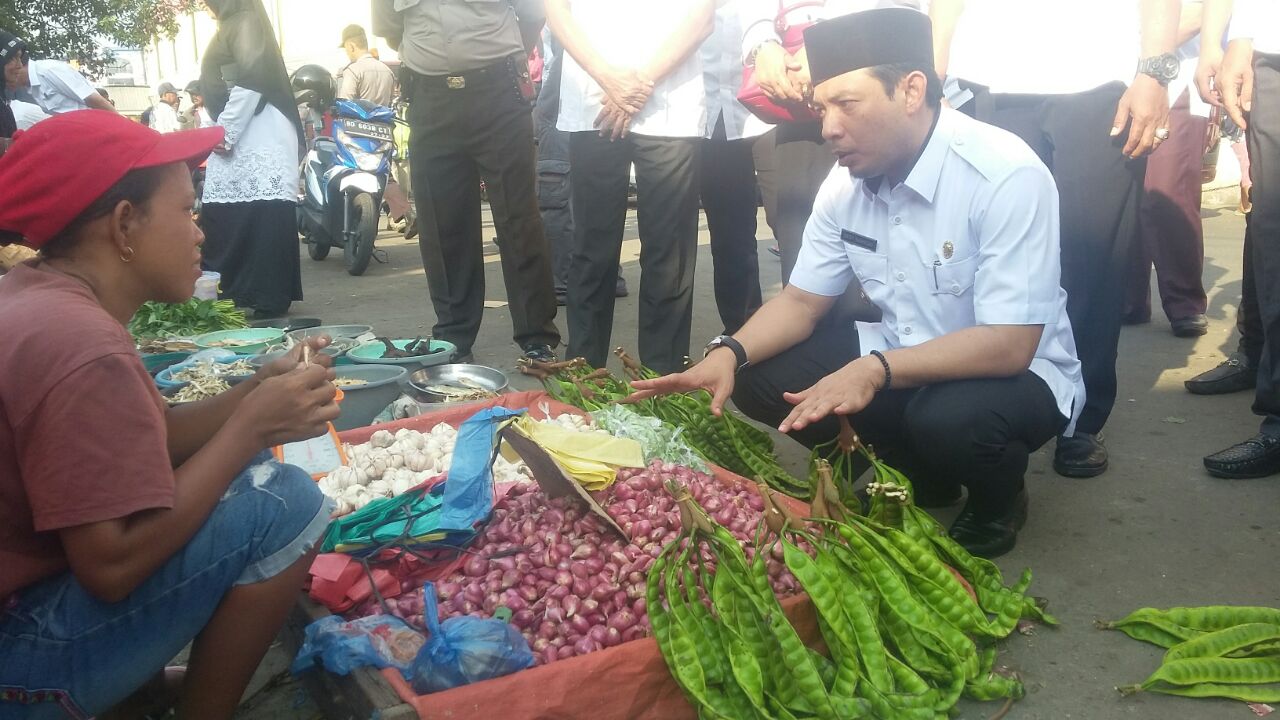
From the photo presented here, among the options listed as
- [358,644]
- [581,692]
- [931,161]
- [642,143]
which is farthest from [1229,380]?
[358,644]

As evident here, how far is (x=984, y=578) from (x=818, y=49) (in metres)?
1.47

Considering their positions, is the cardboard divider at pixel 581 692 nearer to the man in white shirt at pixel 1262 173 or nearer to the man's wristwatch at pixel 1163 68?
the man in white shirt at pixel 1262 173

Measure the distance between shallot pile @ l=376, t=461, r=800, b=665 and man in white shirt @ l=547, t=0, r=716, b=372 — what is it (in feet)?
5.31

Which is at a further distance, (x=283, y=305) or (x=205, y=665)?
(x=283, y=305)

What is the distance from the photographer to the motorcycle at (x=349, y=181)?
8.45 m

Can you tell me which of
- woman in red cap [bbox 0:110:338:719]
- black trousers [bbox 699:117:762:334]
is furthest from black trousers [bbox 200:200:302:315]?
woman in red cap [bbox 0:110:338:719]

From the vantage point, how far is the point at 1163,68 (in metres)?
3.35

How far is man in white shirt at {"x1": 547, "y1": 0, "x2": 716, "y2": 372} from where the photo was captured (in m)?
4.24

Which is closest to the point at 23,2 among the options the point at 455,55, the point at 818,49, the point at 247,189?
the point at 247,189

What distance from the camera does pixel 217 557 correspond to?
1927 millimetres

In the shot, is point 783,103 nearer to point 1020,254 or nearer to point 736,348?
point 736,348

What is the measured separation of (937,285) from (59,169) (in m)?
2.20

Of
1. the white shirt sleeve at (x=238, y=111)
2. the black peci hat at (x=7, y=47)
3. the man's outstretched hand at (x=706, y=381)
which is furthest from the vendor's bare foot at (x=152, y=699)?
the black peci hat at (x=7, y=47)

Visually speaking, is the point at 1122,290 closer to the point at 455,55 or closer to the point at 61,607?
the point at 455,55
